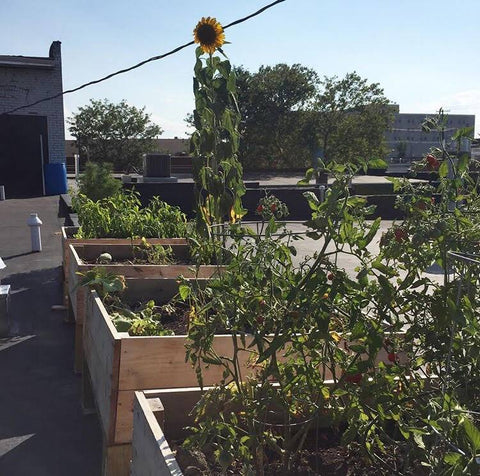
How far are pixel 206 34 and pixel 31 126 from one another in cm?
1873

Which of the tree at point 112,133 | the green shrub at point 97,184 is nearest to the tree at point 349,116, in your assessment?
the tree at point 112,133

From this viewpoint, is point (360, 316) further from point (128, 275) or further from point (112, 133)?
point (112, 133)

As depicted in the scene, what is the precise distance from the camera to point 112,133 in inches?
1566

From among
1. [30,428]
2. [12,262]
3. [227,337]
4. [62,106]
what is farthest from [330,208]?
[62,106]

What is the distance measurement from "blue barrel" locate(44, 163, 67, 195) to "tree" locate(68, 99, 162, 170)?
770 inches

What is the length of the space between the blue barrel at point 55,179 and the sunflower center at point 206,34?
1817 centimetres

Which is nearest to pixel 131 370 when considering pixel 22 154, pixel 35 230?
pixel 35 230

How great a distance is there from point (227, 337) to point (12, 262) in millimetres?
6770

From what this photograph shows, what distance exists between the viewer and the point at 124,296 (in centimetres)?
454

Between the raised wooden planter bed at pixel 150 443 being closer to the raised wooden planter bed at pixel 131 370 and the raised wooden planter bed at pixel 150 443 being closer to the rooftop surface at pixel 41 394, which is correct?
the raised wooden planter bed at pixel 131 370

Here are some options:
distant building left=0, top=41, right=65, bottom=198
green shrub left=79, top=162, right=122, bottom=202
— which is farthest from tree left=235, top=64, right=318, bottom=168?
green shrub left=79, top=162, right=122, bottom=202

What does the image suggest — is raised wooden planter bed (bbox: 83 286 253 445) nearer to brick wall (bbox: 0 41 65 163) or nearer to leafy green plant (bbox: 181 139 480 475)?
leafy green plant (bbox: 181 139 480 475)

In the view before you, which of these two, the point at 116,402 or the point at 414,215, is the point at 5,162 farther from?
the point at 414,215

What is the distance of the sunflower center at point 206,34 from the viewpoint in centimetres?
271
